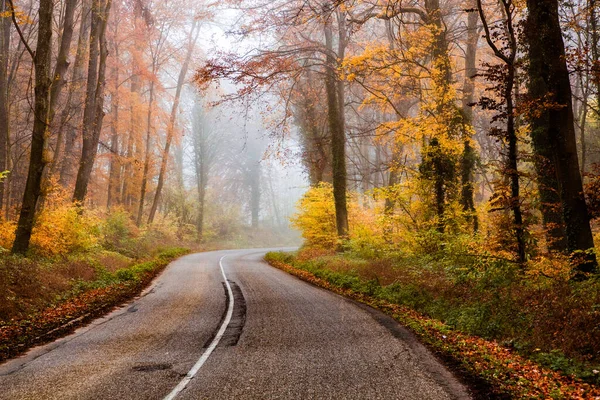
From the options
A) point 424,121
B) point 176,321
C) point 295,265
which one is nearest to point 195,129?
point 295,265

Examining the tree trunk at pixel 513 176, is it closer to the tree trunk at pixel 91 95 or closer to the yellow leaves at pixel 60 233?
the yellow leaves at pixel 60 233

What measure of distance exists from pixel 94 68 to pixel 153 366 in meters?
16.2

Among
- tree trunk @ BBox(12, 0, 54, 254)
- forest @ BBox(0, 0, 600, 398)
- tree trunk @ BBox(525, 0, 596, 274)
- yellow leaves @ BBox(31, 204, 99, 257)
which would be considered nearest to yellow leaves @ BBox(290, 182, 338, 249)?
forest @ BBox(0, 0, 600, 398)

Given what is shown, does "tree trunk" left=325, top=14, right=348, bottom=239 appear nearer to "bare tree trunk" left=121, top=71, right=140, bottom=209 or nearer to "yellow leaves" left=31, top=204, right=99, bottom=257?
"yellow leaves" left=31, top=204, right=99, bottom=257

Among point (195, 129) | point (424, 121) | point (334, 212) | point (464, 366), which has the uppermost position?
point (195, 129)

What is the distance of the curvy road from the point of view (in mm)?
5145

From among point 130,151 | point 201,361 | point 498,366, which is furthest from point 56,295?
point 130,151

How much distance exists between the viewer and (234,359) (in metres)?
6.34

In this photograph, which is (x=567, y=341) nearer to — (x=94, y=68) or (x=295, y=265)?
(x=295, y=265)

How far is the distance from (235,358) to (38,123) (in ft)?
31.2

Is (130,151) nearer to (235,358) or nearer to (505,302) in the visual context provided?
(235,358)

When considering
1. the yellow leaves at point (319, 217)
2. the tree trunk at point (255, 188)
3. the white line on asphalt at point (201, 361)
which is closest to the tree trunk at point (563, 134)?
the white line on asphalt at point (201, 361)

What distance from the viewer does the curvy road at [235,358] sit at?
16.9ft

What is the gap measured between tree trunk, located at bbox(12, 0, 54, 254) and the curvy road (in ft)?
13.5
